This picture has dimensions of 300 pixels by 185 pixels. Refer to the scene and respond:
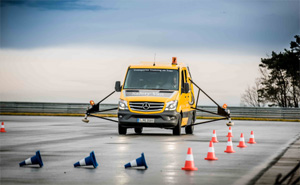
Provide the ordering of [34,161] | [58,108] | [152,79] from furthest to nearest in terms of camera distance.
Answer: [58,108]
[152,79]
[34,161]

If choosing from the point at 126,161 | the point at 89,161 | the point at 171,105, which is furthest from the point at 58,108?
the point at 89,161

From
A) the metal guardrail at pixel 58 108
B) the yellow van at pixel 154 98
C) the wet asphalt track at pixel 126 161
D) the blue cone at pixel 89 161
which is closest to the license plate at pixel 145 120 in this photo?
the yellow van at pixel 154 98

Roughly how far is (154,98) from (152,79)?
1.10 metres

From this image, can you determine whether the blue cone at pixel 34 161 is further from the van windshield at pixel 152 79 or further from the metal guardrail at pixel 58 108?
the metal guardrail at pixel 58 108

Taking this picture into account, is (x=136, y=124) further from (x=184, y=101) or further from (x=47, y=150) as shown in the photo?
(x=47, y=150)

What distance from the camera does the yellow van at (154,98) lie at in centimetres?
2139

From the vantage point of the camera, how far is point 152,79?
883 inches

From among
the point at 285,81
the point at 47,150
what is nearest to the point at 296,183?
the point at 47,150

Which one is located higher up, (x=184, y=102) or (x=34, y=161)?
(x=184, y=102)

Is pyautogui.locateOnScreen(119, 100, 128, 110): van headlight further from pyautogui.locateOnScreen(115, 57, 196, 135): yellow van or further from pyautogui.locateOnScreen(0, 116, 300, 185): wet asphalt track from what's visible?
pyautogui.locateOnScreen(0, 116, 300, 185): wet asphalt track

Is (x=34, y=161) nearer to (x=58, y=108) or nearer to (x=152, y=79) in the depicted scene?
(x=152, y=79)

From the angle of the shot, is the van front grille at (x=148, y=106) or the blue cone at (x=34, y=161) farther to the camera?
the van front grille at (x=148, y=106)

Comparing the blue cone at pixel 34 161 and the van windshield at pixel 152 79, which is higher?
the van windshield at pixel 152 79

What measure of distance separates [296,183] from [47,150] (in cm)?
Result: 770
